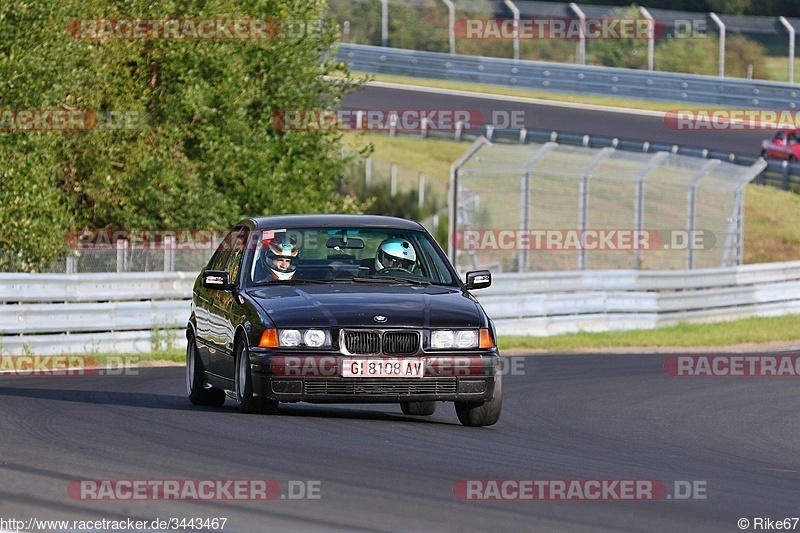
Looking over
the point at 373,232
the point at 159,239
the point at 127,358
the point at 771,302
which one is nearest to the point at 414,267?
the point at 373,232

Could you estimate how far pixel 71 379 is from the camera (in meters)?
14.7

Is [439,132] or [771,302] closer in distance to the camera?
[771,302]

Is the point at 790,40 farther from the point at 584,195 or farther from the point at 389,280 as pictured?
the point at 389,280

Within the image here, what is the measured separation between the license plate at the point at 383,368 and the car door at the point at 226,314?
115cm

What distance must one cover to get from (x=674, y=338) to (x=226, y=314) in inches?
520

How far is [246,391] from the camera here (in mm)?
10172

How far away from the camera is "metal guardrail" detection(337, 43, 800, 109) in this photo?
140 ft

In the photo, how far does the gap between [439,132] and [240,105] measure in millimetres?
19067

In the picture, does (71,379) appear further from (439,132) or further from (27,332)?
(439,132)

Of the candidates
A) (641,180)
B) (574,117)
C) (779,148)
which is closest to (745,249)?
(779,148)

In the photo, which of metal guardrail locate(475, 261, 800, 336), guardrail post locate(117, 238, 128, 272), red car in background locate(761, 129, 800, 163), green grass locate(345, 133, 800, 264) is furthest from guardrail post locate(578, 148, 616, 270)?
red car in background locate(761, 129, 800, 163)

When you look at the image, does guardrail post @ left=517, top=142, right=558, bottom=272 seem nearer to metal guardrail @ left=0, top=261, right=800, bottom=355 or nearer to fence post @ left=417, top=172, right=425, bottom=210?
metal guardrail @ left=0, top=261, right=800, bottom=355

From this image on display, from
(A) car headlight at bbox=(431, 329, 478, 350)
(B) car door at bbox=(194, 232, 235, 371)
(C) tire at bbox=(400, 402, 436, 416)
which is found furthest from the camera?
(C) tire at bbox=(400, 402, 436, 416)

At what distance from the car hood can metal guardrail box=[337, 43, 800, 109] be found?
33.6m
